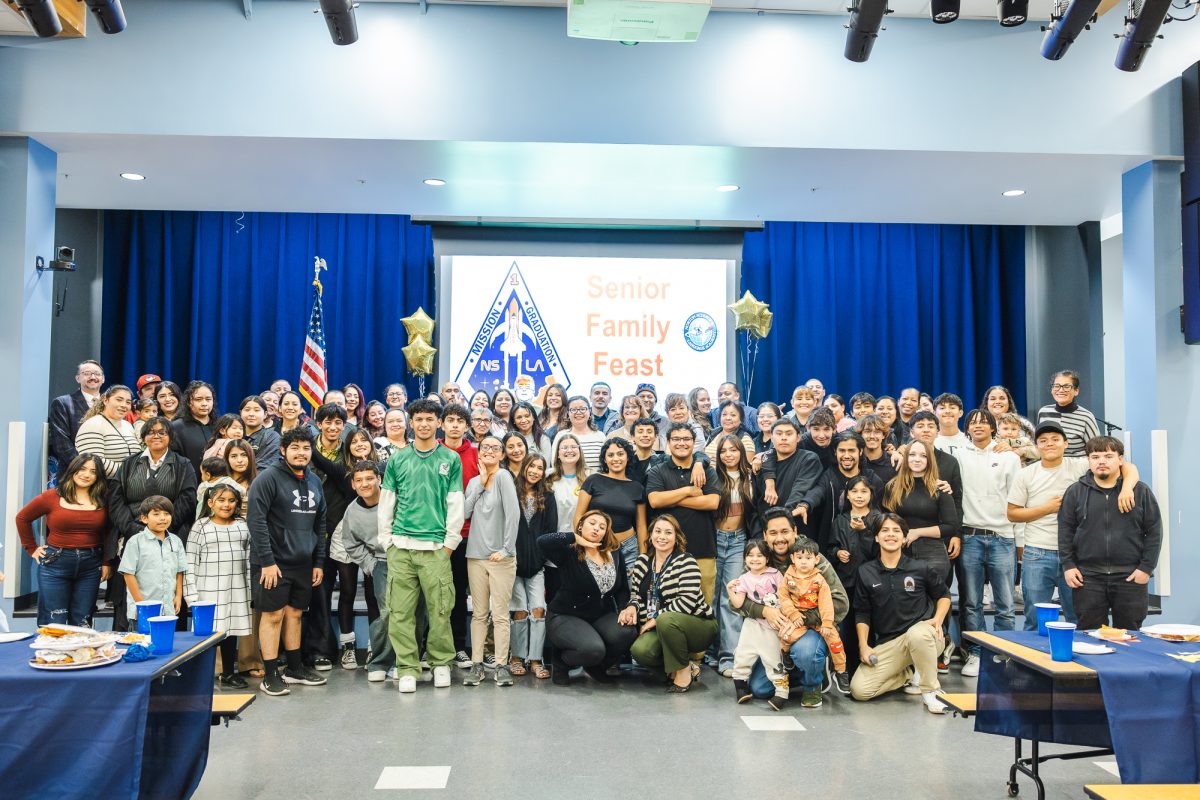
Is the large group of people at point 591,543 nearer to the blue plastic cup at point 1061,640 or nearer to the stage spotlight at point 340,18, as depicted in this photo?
the blue plastic cup at point 1061,640

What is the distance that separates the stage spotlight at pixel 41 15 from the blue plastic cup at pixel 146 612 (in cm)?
293

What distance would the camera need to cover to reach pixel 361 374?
387 inches

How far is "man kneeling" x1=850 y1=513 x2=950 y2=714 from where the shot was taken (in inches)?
187

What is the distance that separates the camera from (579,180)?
6.94 meters

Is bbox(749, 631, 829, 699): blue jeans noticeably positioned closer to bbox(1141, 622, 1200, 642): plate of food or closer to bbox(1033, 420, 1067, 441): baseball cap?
bbox(1141, 622, 1200, 642): plate of food

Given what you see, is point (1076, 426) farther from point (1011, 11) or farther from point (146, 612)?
point (146, 612)

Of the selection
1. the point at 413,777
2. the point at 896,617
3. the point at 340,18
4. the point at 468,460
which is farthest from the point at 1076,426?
the point at 340,18

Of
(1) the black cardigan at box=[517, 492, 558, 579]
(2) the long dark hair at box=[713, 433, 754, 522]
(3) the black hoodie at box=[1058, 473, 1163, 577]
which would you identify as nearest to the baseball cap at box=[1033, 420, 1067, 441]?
(3) the black hoodie at box=[1058, 473, 1163, 577]

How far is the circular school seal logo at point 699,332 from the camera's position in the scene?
342 inches

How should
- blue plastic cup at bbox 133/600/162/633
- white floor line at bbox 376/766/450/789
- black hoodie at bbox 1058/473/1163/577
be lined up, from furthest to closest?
black hoodie at bbox 1058/473/1163/577, white floor line at bbox 376/766/450/789, blue plastic cup at bbox 133/600/162/633

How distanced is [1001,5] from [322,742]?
4497mm

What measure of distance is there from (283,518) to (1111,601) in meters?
A: 4.18

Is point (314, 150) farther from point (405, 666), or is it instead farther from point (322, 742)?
point (322, 742)

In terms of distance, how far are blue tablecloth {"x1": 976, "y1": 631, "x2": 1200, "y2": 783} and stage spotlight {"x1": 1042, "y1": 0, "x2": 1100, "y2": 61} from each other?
9.50 feet
